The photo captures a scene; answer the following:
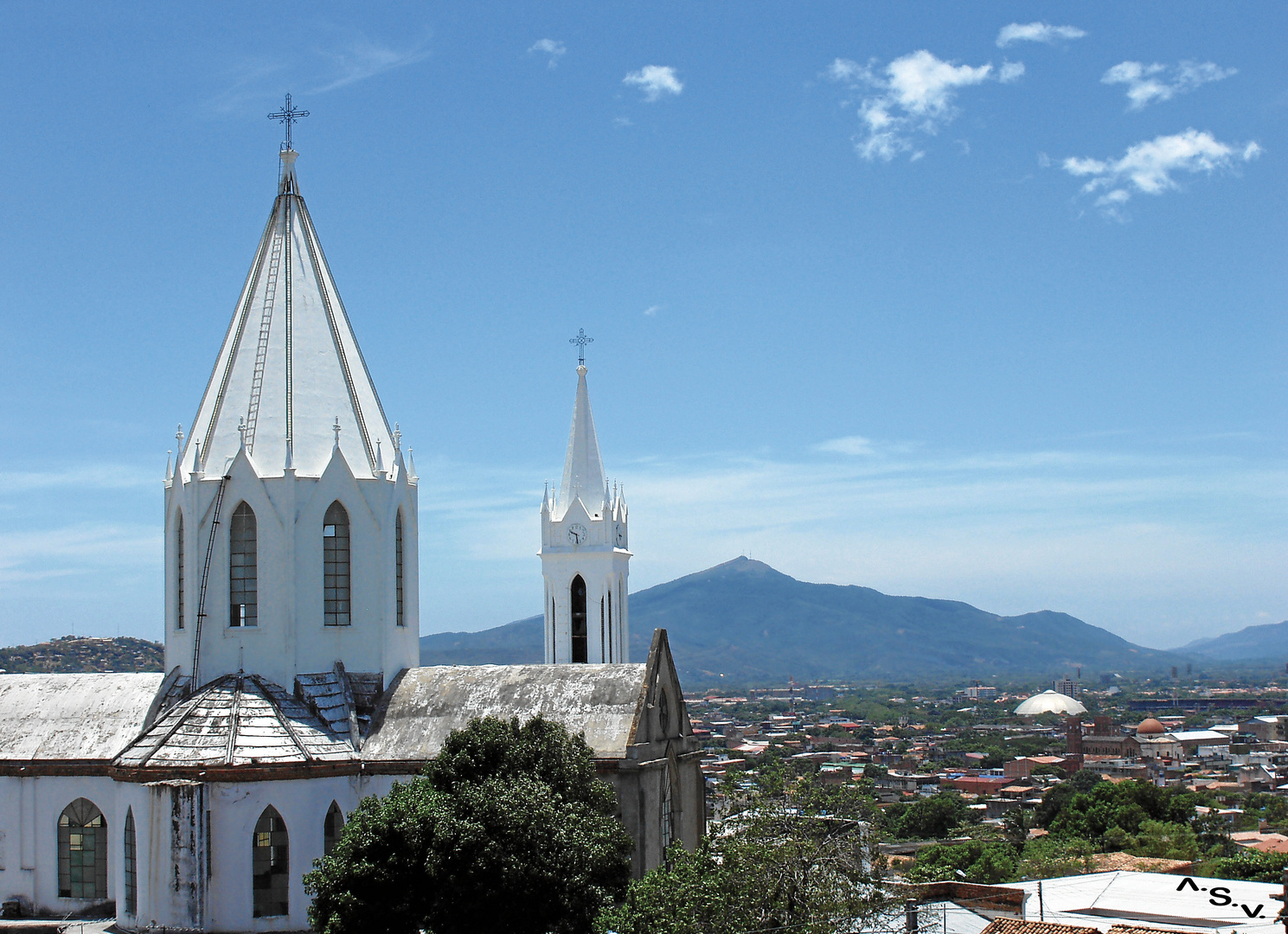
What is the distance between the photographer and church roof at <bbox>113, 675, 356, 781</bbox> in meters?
25.6

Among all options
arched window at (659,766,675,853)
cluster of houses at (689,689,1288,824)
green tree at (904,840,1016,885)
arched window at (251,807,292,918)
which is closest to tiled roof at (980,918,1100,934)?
arched window at (659,766,675,853)

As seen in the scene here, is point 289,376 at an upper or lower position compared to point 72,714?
upper

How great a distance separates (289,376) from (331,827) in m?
9.74

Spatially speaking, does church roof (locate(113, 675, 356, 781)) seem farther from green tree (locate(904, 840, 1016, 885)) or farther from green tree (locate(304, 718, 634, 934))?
green tree (locate(904, 840, 1016, 885))

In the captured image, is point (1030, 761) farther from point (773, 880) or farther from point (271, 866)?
point (773, 880)

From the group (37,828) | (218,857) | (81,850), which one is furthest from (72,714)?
(218,857)

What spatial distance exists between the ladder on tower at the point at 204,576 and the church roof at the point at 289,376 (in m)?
0.69

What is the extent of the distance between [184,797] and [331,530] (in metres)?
6.66

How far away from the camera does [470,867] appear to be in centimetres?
2136

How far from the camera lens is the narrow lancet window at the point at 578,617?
50562 millimetres

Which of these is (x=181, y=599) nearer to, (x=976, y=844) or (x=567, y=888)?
(x=567, y=888)

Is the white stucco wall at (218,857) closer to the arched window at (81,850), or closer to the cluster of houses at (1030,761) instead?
the arched window at (81,850)

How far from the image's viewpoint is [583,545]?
50750 mm

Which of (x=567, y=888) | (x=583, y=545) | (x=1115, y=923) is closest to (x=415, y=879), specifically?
(x=567, y=888)
